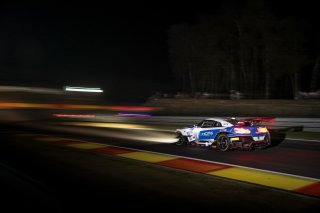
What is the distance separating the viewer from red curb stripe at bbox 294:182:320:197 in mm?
7278

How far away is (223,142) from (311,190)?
5658 millimetres

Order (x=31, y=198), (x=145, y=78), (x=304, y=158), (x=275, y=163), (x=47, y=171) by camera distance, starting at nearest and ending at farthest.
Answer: (x=31, y=198) < (x=47, y=171) < (x=275, y=163) < (x=304, y=158) < (x=145, y=78)

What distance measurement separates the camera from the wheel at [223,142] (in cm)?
1291

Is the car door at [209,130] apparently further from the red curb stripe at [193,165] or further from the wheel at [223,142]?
the red curb stripe at [193,165]

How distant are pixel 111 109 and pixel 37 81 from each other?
8274 mm

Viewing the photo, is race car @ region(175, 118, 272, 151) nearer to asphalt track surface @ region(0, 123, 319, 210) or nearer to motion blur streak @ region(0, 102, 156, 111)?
asphalt track surface @ region(0, 123, 319, 210)

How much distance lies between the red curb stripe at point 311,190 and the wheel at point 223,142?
4.96m

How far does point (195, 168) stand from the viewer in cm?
1020

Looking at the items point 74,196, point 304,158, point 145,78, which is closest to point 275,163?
point 304,158

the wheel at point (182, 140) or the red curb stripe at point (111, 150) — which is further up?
the wheel at point (182, 140)

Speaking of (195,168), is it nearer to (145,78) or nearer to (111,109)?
(111,109)

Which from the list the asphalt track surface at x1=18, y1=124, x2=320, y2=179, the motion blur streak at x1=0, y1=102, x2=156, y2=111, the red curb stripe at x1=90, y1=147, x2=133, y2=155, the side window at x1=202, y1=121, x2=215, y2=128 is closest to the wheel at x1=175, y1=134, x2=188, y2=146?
the asphalt track surface at x1=18, y1=124, x2=320, y2=179

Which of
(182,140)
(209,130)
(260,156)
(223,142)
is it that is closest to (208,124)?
(209,130)

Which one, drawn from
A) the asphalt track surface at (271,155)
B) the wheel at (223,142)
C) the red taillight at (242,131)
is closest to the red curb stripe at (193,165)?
the asphalt track surface at (271,155)
